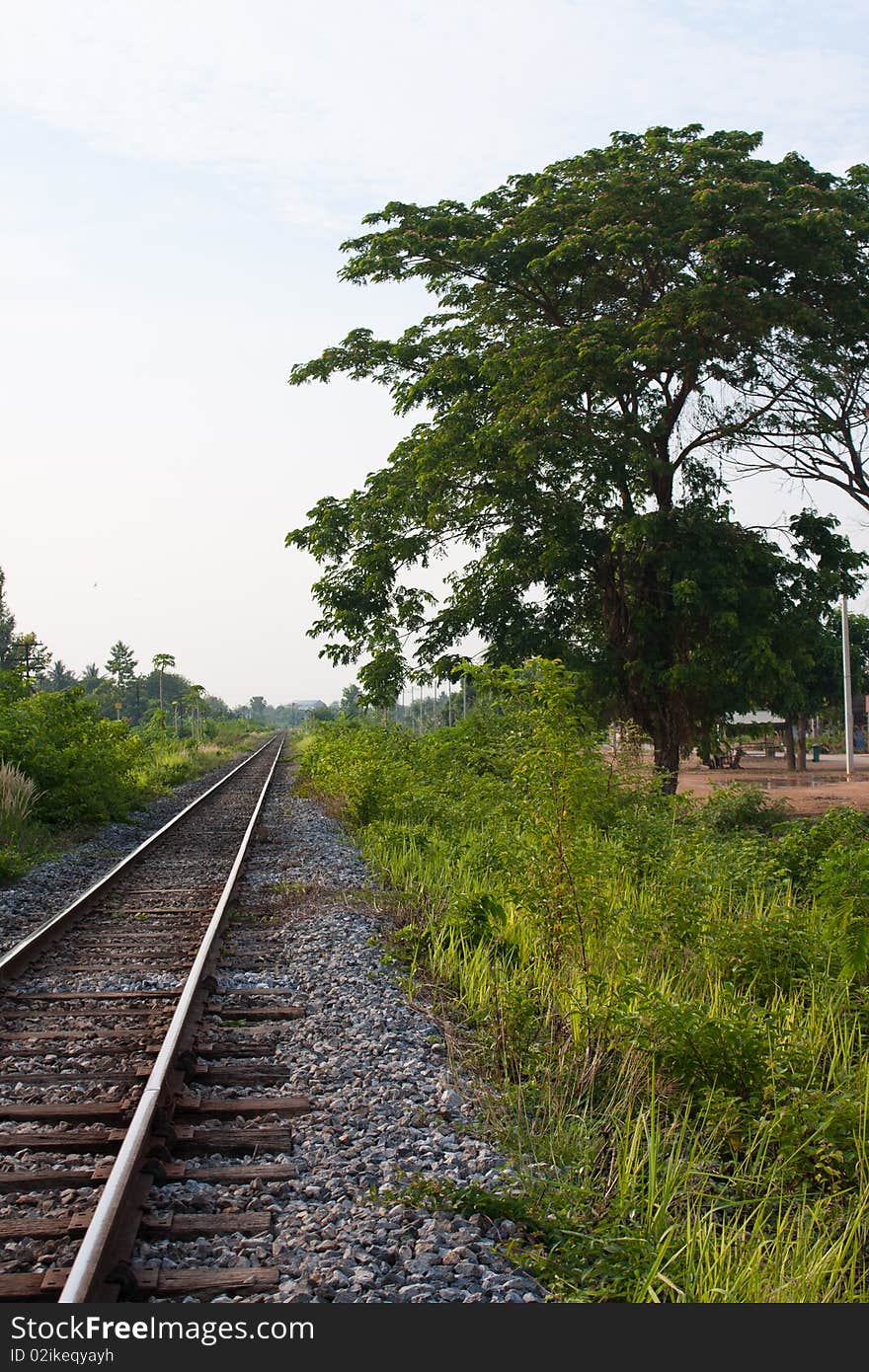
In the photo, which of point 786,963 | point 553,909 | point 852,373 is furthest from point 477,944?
point 852,373

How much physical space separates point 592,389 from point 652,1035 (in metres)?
17.5

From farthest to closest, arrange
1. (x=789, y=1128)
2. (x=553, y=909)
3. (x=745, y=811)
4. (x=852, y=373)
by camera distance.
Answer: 1. (x=852, y=373)
2. (x=745, y=811)
3. (x=553, y=909)
4. (x=789, y=1128)

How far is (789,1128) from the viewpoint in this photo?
4.55 m

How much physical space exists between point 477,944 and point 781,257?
17.2 meters

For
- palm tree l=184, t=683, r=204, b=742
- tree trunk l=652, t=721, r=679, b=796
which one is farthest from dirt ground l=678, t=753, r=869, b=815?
palm tree l=184, t=683, r=204, b=742

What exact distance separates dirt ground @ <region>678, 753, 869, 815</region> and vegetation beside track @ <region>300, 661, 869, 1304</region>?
32.1 ft

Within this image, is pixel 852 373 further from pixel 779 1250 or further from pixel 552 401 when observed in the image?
pixel 779 1250

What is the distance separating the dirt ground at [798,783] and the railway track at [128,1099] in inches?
441

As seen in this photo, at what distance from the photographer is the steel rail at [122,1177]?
11.2 feet

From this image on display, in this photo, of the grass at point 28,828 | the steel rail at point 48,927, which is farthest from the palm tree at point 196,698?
the steel rail at point 48,927

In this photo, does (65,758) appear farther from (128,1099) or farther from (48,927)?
(128,1099)

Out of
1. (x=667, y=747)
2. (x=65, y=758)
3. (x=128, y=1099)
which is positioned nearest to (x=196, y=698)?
(x=667, y=747)

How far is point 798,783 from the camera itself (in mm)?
39125

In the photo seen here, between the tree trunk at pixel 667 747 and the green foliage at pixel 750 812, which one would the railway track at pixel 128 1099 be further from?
the tree trunk at pixel 667 747
